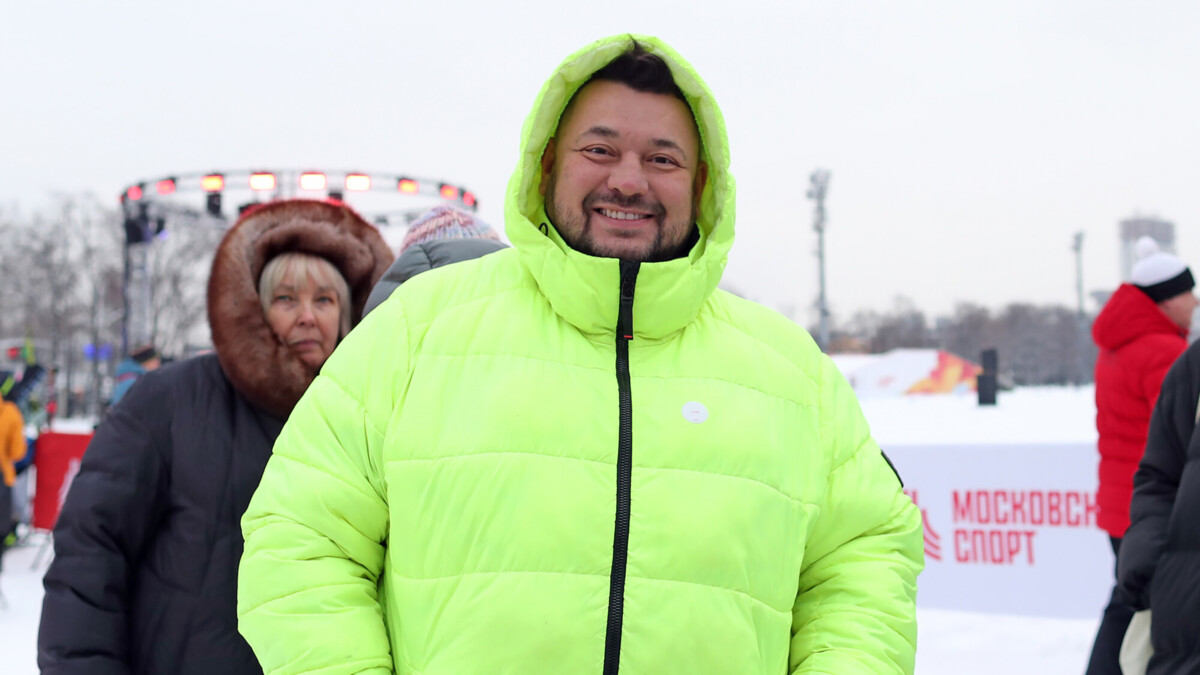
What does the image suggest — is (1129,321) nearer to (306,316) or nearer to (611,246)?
(611,246)

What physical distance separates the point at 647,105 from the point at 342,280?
3.34 feet

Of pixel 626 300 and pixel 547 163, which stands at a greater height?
pixel 547 163

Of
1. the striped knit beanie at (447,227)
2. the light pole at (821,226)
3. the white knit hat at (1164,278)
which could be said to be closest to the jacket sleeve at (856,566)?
the striped knit beanie at (447,227)

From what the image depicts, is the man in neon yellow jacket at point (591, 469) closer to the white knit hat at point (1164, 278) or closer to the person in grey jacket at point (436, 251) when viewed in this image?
the person in grey jacket at point (436, 251)

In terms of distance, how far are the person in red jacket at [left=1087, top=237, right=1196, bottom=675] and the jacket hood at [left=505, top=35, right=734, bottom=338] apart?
2.80 m

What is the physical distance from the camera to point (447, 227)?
2186 mm

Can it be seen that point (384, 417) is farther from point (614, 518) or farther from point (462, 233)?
point (462, 233)

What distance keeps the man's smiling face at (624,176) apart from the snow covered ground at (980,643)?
3799 mm

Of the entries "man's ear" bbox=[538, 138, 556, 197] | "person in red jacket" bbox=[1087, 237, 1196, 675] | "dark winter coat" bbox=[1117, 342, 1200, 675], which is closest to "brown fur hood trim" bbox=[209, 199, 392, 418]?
"man's ear" bbox=[538, 138, 556, 197]

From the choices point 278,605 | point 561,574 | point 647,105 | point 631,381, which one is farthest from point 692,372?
point 278,605

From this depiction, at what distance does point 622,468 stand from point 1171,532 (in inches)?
58.9

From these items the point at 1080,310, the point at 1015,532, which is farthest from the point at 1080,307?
the point at 1015,532

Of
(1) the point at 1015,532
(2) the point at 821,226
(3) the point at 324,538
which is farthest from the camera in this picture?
(2) the point at 821,226

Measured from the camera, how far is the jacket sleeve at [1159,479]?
218cm
